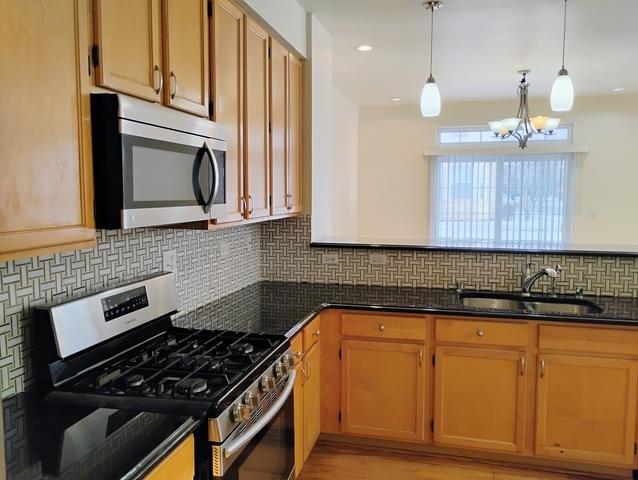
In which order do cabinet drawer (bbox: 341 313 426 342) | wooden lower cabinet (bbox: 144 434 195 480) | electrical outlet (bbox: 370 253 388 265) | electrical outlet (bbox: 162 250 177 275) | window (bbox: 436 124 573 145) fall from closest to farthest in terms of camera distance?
wooden lower cabinet (bbox: 144 434 195 480)
electrical outlet (bbox: 162 250 177 275)
cabinet drawer (bbox: 341 313 426 342)
electrical outlet (bbox: 370 253 388 265)
window (bbox: 436 124 573 145)

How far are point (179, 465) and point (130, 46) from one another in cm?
118

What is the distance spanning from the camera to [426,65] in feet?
14.8

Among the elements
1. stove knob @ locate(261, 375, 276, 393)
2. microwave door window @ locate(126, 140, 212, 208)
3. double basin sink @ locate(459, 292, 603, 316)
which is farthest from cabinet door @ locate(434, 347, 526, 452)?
microwave door window @ locate(126, 140, 212, 208)

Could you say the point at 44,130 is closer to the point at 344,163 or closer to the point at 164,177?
the point at 164,177

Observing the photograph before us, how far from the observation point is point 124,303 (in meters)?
1.86

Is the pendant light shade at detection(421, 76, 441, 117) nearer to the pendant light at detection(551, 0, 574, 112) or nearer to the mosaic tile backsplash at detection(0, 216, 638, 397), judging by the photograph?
the pendant light at detection(551, 0, 574, 112)

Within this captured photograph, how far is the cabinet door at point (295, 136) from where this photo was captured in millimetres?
2986

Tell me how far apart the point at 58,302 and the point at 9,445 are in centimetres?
49

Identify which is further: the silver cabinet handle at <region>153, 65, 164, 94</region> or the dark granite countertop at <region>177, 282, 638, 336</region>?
the dark granite countertop at <region>177, 282, 638, 336</region>

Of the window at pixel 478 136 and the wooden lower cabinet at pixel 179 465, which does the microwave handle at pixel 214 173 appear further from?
the window at pixel 478 136

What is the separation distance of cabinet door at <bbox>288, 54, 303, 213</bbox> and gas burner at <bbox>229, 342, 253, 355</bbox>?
3.97 ft

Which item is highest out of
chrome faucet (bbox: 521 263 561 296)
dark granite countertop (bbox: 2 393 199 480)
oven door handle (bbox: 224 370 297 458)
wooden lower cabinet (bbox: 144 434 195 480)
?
chrome faucet (bbox: 521 263 561 296)

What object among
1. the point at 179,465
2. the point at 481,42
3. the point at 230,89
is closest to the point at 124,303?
the point at 179,465

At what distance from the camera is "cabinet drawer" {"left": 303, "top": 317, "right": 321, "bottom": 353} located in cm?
248
